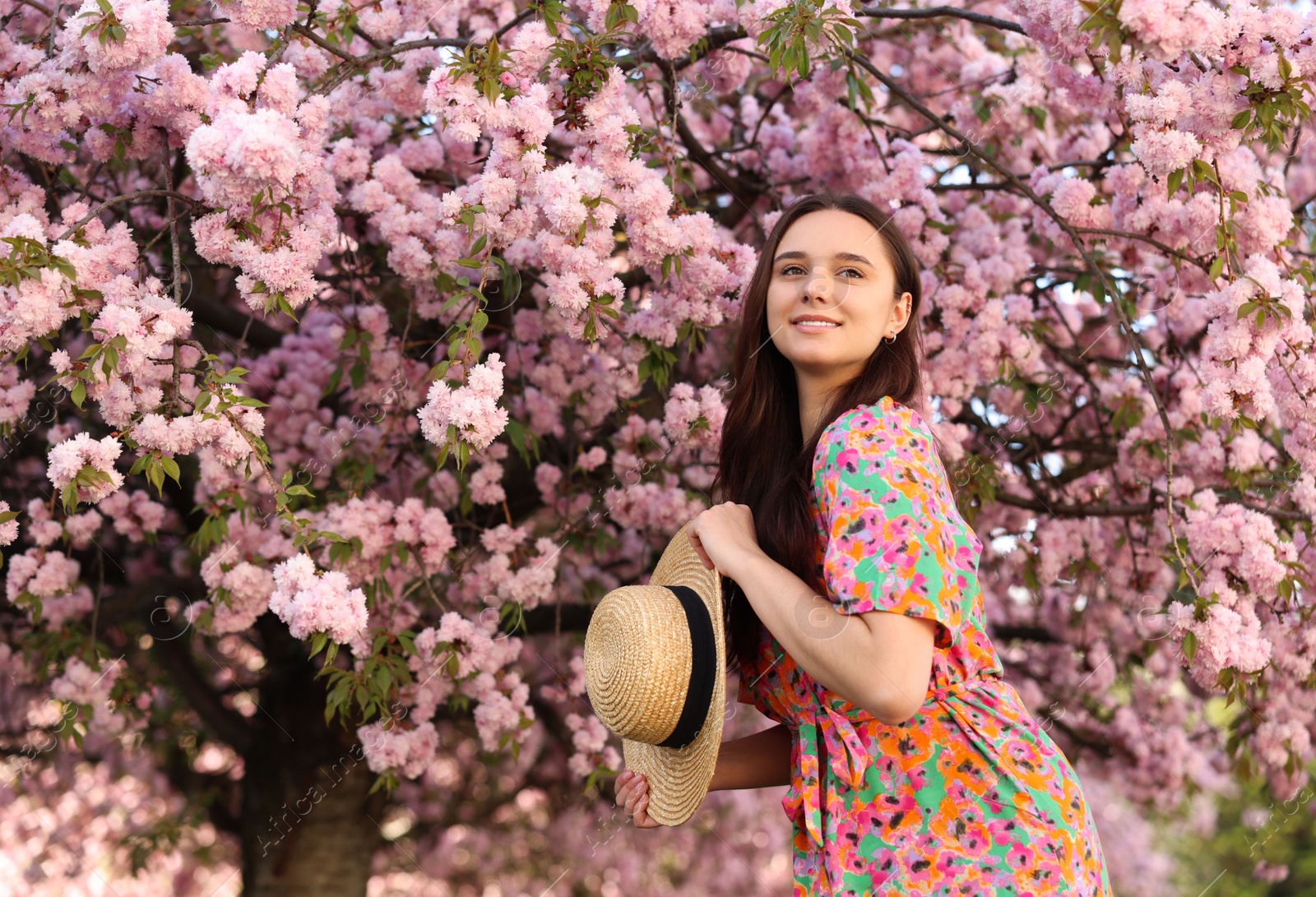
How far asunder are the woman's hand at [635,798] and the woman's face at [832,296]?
75 cm

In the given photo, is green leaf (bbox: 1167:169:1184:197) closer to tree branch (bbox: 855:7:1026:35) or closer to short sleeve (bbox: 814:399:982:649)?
tree branch (bbox: 855:7:1026:35)

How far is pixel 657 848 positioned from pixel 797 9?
6188mm

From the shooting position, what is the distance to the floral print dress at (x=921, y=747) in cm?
129

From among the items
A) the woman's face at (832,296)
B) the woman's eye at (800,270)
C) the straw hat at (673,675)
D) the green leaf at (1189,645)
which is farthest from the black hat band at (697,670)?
the green leaf at (1189,645)

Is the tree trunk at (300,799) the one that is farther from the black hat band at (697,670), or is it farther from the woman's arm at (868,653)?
the woman's arm at (868,653)

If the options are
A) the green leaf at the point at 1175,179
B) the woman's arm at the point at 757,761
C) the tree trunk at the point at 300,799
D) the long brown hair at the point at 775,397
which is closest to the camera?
the long brown hair at the point at 775,397

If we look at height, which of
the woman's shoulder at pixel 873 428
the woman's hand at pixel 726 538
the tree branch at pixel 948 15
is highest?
the tree branch at pixel 948 15

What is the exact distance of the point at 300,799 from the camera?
4.01 metres

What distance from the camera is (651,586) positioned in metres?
1.65

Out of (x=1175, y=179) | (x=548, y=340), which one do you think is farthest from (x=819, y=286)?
(x=548, y=340)

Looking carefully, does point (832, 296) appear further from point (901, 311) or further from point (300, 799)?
point (300, 799)

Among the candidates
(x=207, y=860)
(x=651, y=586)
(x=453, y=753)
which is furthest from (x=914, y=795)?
(x=207, y=860)

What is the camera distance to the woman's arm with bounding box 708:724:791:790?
5.75 ft

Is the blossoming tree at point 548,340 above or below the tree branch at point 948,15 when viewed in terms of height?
below
